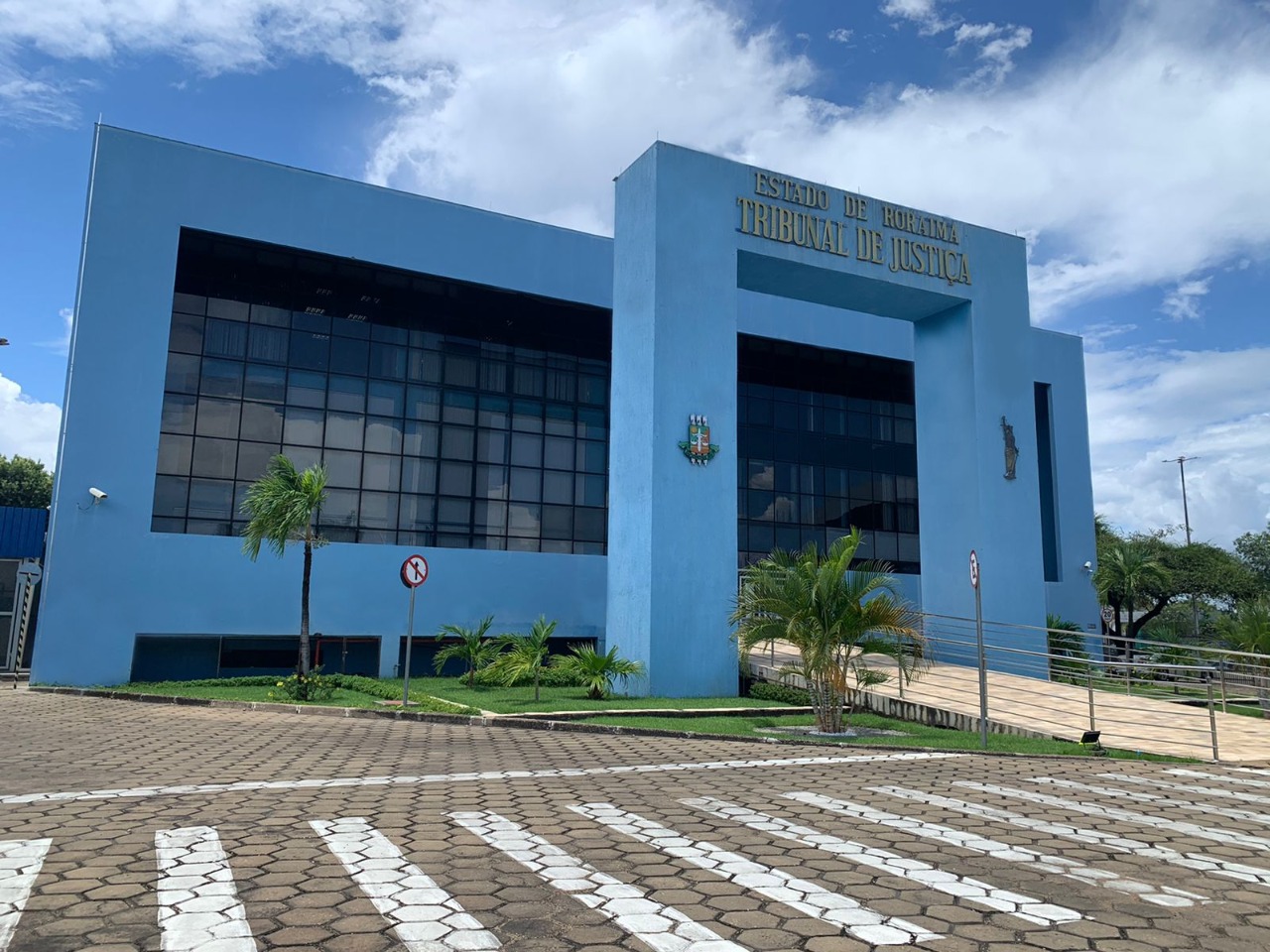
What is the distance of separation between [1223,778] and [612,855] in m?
8.18

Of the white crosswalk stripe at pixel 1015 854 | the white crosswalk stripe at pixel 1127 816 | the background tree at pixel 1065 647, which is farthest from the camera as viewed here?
the background tree at pixel 1065 647

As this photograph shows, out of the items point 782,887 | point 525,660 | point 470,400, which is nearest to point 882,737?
point 525,660

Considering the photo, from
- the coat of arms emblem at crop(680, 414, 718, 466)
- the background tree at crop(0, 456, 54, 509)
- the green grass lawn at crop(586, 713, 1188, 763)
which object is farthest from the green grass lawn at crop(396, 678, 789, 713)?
the background tree at crop(0, 456, 54, 509)

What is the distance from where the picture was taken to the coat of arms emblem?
1912 centimetres

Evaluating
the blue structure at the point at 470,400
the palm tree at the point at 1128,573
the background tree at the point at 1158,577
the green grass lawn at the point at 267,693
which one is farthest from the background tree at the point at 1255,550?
the green grass lawn at the point at 267,693

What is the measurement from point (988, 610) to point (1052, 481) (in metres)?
15.4

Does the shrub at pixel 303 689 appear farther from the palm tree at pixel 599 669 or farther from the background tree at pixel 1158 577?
the background tree at pixel 1158 577

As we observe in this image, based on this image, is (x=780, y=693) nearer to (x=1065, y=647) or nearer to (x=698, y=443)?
(x=698, y=443)

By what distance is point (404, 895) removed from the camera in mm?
4750

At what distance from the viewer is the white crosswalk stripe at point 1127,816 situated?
6.59 metres

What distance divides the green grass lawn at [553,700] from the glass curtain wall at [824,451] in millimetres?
14295

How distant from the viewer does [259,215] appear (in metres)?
23.5

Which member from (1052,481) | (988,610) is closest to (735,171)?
(988,610)

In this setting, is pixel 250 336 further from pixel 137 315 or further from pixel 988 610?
pixel 988 610
